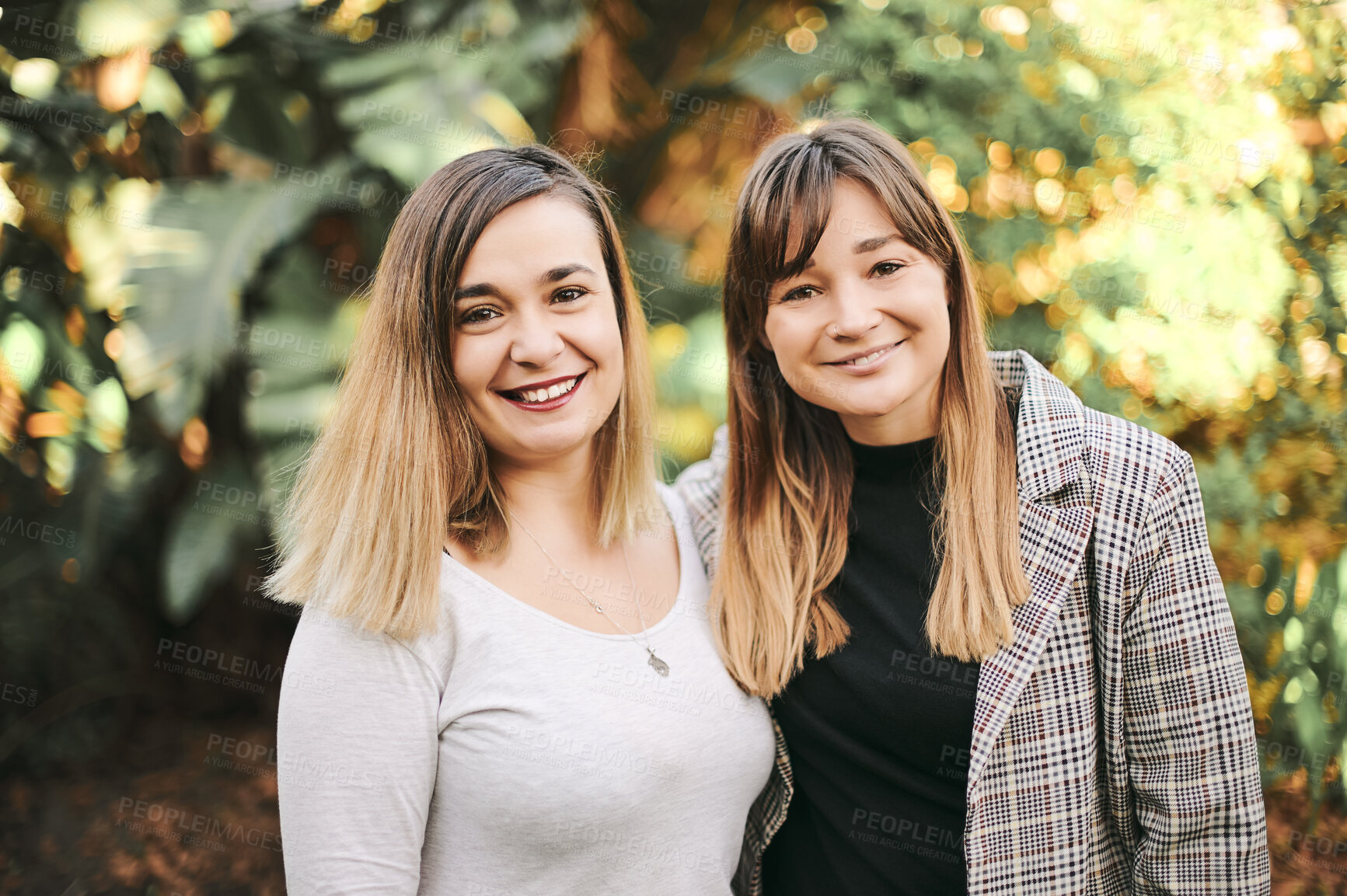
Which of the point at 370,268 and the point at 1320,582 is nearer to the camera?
the point at 1320,582

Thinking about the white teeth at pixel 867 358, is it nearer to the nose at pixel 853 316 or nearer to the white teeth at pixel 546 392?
the nose at pixel 853 316

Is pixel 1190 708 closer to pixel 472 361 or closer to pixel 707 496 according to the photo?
pixel 707 496

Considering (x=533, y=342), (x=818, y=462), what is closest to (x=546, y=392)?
(x=533, y=342)

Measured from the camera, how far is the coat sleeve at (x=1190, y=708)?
1419 mm

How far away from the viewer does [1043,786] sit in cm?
149

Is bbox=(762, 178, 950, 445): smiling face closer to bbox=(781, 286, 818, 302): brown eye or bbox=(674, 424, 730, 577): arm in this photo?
bbox=(781, 286, 818, 302): brown eye

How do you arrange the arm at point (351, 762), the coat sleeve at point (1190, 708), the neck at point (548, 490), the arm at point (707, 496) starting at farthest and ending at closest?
the arm at point (707, 496), the neck at point (548, 490), the coat sleeve at point (1190, 708), the arm at point (351, 762)

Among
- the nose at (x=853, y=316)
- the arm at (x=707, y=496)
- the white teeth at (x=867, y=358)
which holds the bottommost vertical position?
the arm at (x=707, y=496)

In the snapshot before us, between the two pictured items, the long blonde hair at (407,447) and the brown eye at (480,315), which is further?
the brown eye at (480,315)

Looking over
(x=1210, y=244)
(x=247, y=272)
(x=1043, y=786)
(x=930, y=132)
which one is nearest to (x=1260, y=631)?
(x=1210, y=244)

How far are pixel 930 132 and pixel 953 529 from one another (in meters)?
1.70

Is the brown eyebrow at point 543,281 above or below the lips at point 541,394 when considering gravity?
above

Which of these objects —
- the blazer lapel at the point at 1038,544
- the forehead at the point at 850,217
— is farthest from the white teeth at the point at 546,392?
the blazer lapel at the point at 1038,544

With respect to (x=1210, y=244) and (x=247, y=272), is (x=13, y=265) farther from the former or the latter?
(x=1210, y=244)
